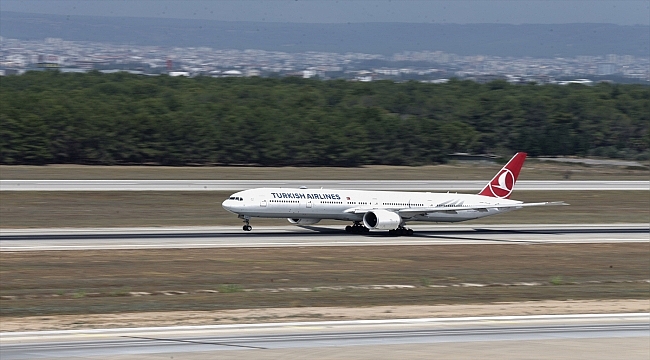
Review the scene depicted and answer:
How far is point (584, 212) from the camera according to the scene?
268ft

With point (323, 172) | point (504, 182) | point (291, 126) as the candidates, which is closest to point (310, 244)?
point (504, 182)

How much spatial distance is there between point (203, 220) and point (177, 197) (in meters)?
12.1

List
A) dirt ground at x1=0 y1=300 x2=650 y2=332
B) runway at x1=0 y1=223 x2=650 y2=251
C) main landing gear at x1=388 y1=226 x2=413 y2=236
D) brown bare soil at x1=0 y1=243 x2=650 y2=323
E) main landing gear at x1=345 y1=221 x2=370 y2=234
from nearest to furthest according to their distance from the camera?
dirt ground at x1=0 y1=300 x2=650 y2=332 < brown bare soil at x1=0 y1=243 x2=650 y2=323 < runway at x1=0 y1=223 x2=650 y2=251 < main landing gear at x1=388 y1=226 x2=413 y2=236 < main landing gear at x1=345 y1=221 x2=370 y2=234

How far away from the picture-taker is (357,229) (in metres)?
65.4

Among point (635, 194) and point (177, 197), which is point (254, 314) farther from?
point (635, 194)

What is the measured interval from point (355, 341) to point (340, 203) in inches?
1352

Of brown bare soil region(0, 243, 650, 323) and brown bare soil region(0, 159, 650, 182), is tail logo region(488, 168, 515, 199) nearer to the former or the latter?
brown bare soil region(0, 243, 650, 323)

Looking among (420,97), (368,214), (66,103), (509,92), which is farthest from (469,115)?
(368,214)

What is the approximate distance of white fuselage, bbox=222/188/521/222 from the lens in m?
61.2

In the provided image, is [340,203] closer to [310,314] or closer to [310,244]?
[310,244]

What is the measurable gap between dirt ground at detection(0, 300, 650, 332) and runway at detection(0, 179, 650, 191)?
51.5 m

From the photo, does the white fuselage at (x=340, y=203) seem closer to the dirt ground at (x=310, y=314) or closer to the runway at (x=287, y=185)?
the runway at (x=287, y=185)

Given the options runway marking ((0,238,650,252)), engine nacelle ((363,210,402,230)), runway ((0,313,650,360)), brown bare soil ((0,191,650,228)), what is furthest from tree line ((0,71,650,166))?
runway ((0,313,650,360))

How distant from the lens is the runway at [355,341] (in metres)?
27.1
